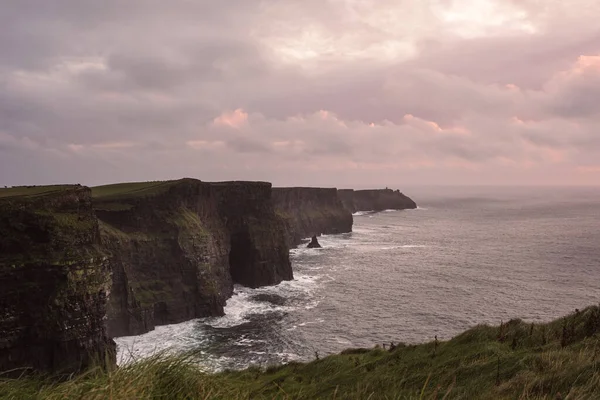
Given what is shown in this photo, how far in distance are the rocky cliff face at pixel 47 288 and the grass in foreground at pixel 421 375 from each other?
1799cm

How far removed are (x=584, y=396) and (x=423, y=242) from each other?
112 m

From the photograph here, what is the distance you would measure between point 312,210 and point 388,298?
85519mm

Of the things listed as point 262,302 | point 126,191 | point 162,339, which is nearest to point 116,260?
point 162,339

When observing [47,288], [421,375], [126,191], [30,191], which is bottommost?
[47,288]

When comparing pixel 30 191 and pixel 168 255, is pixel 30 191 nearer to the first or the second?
pixel 30 191

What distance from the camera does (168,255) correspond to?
2088 inches

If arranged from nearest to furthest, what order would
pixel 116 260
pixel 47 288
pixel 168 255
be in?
pixel 47 288 < pixel 116 260 < pixel 168 255

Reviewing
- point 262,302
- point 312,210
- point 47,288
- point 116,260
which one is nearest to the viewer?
Result: point 47,288

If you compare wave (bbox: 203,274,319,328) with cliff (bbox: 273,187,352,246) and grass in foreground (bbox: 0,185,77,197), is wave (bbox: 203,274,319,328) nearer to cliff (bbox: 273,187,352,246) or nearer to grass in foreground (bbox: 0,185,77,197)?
grass in foreground (bbox: 0,185,77,197)

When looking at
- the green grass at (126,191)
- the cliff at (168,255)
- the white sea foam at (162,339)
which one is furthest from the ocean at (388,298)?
the green grass at (126,191)

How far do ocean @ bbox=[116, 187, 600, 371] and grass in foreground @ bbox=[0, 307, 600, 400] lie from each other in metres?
7.06

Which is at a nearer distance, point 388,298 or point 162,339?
point 162,339

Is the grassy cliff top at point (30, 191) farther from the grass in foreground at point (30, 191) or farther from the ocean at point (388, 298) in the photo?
the ocean at point (388, 298)

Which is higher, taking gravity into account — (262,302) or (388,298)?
(388,298)
